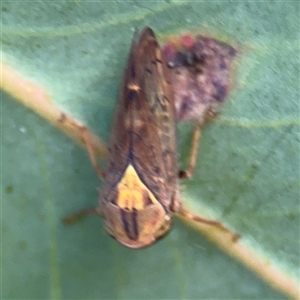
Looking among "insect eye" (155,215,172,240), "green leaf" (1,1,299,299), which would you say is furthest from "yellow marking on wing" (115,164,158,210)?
"green leaf" (1,1,299,299)

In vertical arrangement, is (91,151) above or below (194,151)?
below

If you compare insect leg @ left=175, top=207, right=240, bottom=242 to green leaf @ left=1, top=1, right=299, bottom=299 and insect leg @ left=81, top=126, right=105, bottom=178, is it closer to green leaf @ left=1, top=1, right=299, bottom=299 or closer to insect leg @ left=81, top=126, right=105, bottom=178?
green leaf @ left=1, top=1, right=299, bottom=299

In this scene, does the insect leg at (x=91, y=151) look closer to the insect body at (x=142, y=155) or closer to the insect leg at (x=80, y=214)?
the insect body at (x=142, y=155)

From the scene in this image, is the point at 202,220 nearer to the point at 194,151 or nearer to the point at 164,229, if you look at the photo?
A: the point at 164,229

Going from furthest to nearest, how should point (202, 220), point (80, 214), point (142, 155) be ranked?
1. point (80, 214)
2. point (202, 220)
3. point (142, 155)

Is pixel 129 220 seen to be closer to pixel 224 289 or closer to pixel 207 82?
pixel 224 289

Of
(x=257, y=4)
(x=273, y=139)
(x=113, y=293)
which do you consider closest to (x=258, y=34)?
(x=257, y=4)

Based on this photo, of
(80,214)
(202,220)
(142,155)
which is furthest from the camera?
(80,214)

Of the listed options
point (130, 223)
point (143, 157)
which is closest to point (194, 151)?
point (143, 157)
